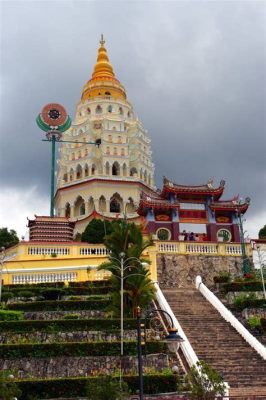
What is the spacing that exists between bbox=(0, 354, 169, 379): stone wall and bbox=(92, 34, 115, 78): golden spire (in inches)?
Answer: 2334

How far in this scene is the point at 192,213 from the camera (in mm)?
50438

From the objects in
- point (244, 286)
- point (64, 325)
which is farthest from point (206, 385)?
point (244, 286)

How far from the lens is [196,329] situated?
26.9 meters

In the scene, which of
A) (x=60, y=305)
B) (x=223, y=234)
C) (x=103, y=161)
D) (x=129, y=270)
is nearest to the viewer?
(x=60, y=305)

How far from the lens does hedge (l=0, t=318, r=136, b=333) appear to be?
971 inches

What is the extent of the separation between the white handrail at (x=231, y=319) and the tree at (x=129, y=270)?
4.09m

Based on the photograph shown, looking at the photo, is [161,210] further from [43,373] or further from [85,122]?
[43,373]

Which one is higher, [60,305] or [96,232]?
[96,232]

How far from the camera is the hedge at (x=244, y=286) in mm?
32312

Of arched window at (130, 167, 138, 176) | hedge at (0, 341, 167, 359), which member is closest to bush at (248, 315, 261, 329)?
A: hedge at (0, 341, 167, 359)

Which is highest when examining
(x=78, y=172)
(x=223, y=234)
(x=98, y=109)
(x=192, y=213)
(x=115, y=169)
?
(x=98, y=109)

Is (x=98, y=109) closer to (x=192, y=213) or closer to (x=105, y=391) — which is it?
(x=192, y=213)

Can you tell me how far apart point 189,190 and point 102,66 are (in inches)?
1384

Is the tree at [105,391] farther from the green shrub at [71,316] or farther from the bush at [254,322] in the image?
the bush at [254,322]
